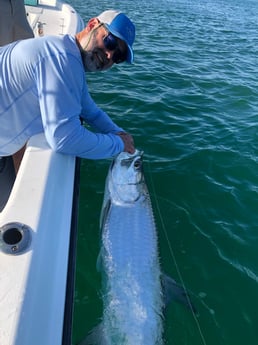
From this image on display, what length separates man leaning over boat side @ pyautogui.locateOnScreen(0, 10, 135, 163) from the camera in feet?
8.30

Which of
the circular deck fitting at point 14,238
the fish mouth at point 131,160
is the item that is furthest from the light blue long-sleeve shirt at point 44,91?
the fish mouth at point 131,160

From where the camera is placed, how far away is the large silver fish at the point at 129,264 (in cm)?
269

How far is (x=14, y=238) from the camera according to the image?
2137mm

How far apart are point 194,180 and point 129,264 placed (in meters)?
2.21

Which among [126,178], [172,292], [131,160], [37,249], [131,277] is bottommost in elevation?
[172,292]

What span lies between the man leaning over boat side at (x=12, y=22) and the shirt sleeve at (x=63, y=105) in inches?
79.2

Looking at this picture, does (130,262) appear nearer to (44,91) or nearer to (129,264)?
(129,264)

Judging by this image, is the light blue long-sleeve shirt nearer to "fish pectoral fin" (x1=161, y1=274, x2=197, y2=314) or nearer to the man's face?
the man's face

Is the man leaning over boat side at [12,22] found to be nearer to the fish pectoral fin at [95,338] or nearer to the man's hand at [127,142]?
the man's hand at [127,142]

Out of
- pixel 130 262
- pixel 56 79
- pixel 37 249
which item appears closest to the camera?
pixel 37 249

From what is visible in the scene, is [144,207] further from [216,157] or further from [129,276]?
[216,157]

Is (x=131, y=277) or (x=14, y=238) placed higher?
(x=14, y=238)

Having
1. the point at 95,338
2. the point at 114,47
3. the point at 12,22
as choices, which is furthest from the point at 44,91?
the point at 12,22

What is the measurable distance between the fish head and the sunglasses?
1.09 metres
